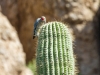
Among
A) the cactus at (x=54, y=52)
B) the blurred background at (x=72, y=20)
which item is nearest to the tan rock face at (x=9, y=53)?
the blurred background at (x=72, y=20)

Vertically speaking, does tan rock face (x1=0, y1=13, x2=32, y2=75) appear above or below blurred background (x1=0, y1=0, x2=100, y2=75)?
below

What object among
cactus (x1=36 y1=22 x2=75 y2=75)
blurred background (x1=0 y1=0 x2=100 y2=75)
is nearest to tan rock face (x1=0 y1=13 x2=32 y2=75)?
blurred background (x1=0 y1=0 x2=100 y2=75)

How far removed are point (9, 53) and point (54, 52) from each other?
15.6 ft

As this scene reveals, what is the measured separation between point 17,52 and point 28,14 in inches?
129

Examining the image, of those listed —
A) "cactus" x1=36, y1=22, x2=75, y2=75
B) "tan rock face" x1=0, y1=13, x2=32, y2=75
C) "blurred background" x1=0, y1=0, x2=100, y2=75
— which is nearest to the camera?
"cactus" x1=36, y1=22, x2=75, y2=75

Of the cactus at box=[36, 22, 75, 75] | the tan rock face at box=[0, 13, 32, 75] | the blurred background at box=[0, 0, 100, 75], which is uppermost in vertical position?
the blurred background at box=[0, 0, 100, 75]

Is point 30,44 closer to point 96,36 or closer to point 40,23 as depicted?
point 96,36

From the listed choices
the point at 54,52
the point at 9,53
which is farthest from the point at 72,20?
the point at 54,52

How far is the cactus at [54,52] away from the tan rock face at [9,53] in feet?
12.7

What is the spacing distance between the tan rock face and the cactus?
3857 mm

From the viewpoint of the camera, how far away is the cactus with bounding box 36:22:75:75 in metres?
6.09

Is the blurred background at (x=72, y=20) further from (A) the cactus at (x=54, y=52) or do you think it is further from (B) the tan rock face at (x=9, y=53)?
(A) the cactus at (x=54, y=52)

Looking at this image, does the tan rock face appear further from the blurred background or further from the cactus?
the cactus

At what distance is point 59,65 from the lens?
20.1 ft
